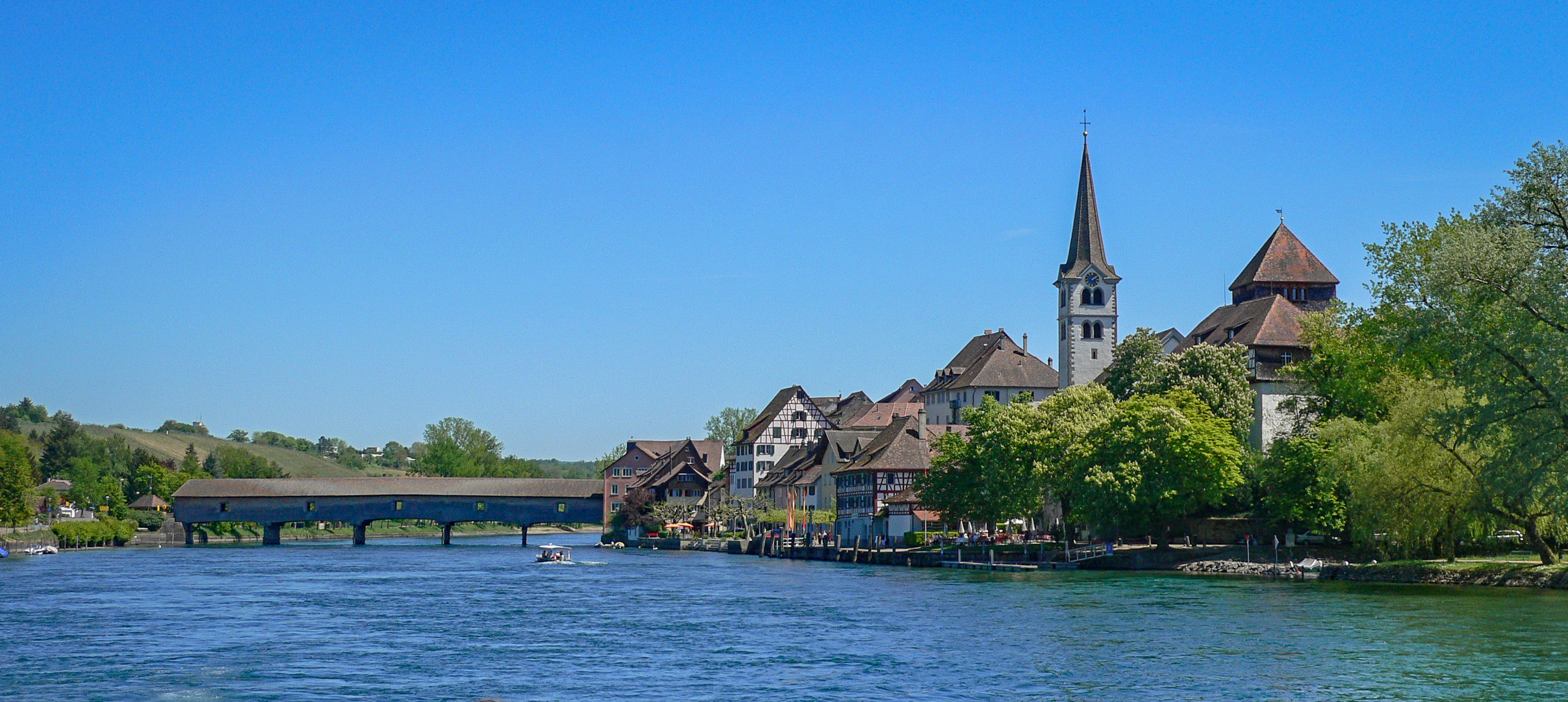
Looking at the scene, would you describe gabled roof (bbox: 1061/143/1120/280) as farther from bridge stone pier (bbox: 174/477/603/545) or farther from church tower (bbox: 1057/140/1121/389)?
A: bridge stone pier (bbox: 174/477/603/545)

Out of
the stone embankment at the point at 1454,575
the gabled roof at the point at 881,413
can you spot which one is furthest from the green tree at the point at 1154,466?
the gabled roof at the point at 881,413

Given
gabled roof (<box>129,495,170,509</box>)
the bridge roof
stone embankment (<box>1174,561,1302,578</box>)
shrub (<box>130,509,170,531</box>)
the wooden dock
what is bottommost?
the wooden dock

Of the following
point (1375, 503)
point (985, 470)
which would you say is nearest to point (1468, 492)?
point (1375, 503)

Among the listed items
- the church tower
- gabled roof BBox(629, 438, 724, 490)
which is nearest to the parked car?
the church tower

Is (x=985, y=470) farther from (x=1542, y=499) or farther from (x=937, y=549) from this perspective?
(x=1542, y=499)

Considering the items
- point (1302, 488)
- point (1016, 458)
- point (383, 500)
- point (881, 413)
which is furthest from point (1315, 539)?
point (383, 500)

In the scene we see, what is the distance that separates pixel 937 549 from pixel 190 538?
6809 centimetres

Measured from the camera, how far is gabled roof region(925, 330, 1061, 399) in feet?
375

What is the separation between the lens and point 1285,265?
87.0 m

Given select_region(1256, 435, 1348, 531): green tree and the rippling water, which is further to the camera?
select_region(1256, 435, 1348, 531): green tree

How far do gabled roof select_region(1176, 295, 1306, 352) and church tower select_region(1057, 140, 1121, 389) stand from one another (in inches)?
352

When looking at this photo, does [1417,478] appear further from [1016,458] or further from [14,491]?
[14,491]

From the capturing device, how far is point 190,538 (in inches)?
4648

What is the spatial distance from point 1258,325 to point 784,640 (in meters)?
48.6
